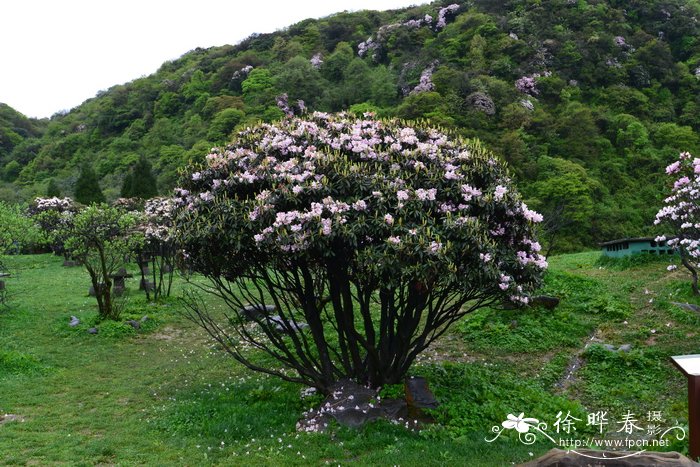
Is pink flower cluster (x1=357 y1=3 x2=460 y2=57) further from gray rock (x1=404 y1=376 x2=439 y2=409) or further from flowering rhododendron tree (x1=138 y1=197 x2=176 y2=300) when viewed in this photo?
gray rock (x1=404 y1=376 x2=439 y2=409)

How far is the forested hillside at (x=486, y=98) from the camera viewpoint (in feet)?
117

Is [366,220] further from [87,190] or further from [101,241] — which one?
[87,190]

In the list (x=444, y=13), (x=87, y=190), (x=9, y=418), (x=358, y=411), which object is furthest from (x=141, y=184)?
(x=444, y=13)

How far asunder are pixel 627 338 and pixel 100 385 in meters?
10.9

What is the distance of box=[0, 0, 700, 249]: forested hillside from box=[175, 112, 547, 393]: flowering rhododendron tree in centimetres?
1530

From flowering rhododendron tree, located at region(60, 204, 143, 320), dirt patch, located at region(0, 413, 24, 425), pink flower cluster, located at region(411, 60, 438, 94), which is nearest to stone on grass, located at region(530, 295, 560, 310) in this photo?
dirt patch, located at region(0, 413, 24, 425)

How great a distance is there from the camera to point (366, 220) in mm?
7238

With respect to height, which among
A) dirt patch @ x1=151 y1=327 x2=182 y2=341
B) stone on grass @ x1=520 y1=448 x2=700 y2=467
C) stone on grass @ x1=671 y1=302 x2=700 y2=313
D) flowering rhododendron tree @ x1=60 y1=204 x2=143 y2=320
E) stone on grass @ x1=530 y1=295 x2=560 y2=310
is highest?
flowering rhododendron tree @ x1=60 y1=204 x2=143 y2=320

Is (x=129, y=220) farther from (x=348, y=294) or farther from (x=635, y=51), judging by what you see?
(x=635, y=51)

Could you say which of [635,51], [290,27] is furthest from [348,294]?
[290,27]

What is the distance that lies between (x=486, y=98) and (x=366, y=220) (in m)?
36.5

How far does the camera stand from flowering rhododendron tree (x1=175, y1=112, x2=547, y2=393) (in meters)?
7.05

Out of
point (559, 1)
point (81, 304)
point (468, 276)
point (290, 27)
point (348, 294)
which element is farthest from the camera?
point (290, 27)

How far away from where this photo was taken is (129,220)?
1675 centimetres
